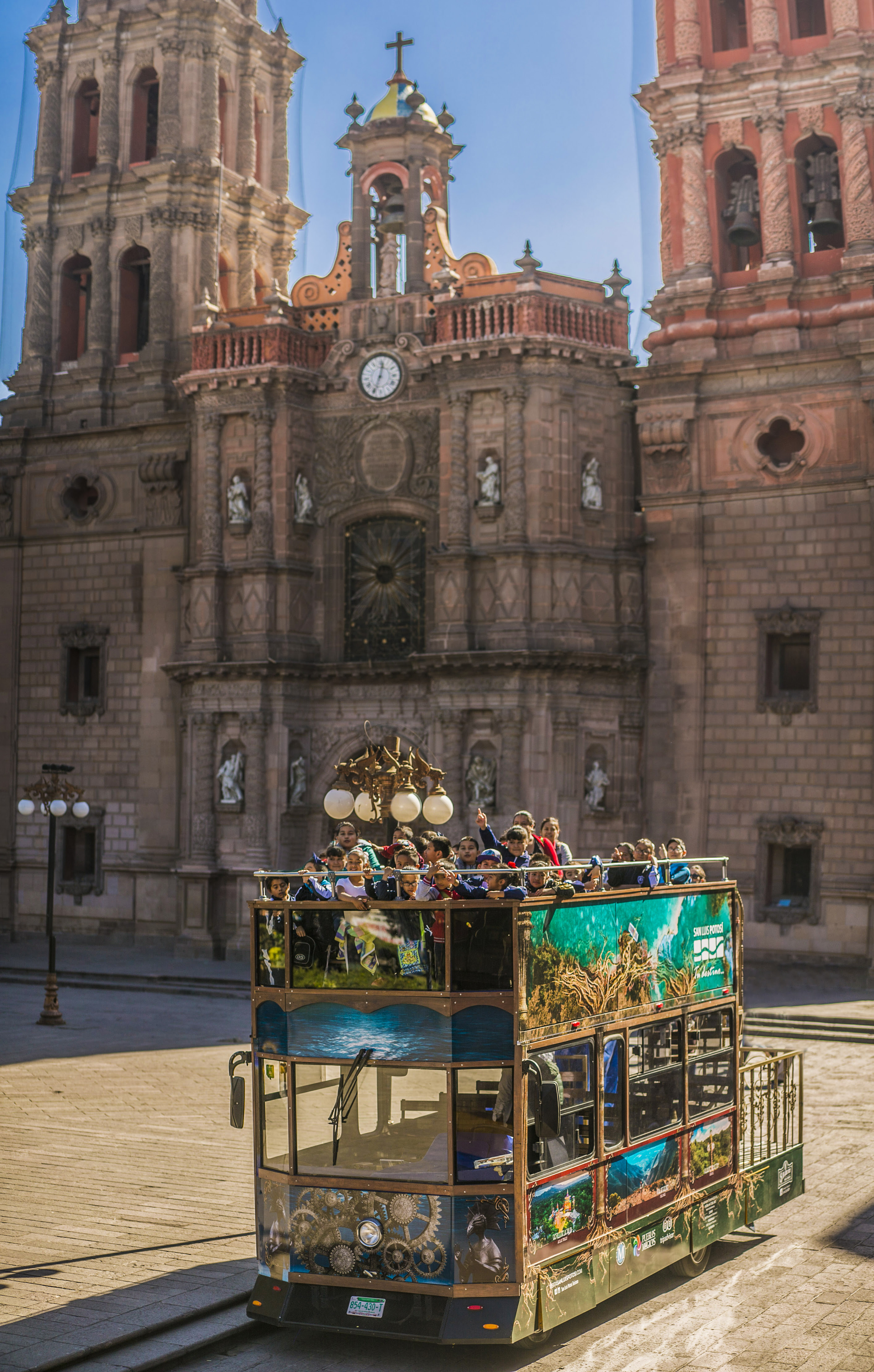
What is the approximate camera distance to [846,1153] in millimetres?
19125

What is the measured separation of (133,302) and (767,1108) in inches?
1379

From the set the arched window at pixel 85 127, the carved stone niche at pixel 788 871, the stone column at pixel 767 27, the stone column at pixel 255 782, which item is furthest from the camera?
the arched window at pixel 85 127

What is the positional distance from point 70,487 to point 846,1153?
30957 millimetres

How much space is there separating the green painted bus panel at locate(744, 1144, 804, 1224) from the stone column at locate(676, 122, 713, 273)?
25169 mm

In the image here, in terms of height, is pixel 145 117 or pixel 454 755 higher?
pixel 145 117

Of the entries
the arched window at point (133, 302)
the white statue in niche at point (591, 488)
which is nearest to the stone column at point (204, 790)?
the white statue in niche at point (591, 488)

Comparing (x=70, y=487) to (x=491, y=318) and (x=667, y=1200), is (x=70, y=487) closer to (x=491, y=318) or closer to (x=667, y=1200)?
(x=491, y=318)

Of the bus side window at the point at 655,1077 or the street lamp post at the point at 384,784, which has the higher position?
the street lamp post at the point at 384,784

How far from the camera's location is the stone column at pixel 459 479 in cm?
3728

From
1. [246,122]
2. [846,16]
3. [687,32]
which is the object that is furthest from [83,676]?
[846,16]

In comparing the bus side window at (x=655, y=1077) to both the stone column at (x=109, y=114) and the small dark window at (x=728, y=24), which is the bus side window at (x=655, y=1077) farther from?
the stone column at (x=109, y=114)

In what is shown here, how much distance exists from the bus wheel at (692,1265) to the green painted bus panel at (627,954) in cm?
→ 230

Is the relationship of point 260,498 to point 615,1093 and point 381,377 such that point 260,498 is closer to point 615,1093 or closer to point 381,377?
point 381,377

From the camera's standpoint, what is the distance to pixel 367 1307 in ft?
37.9
